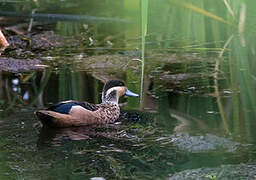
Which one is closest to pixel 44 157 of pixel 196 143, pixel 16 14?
pixel 196 143

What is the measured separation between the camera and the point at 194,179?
14.0 ft

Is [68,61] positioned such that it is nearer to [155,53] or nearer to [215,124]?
[155,53]

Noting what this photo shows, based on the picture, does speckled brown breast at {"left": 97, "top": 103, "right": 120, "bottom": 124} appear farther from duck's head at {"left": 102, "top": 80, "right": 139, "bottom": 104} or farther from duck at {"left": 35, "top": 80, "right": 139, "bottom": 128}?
duck's head at {"left": 102, "top": 80, "right": 139, "bottom": 104}

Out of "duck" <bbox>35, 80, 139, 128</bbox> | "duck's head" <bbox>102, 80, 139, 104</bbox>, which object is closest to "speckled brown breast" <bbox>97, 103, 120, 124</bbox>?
"duck" <bbox>35, 80, 139, 128</bbox>

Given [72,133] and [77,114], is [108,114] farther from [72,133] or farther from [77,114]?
[72,133]

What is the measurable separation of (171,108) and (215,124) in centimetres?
77

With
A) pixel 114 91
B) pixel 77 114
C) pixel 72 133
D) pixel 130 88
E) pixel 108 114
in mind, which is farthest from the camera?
pixel 130 88

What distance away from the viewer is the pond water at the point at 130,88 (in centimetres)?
479

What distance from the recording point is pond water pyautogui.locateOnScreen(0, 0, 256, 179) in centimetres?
479

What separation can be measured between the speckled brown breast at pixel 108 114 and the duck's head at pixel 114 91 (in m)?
0.26

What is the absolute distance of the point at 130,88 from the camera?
7215mm

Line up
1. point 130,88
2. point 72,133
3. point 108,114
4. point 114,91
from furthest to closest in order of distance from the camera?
point 130,88 → point 114,91 → point 108,114 → point 72,133

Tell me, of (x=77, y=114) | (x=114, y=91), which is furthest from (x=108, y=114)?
(x=114, y=91)

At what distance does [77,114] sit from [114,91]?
791 mm
